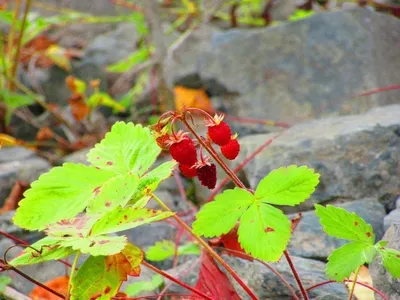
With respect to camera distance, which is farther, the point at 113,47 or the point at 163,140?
the point at 113,47

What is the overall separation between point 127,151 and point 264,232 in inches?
10.9

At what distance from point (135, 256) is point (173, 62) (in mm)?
2078

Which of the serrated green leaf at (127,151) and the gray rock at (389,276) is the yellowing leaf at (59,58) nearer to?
the serrated green leaf at (127,151)

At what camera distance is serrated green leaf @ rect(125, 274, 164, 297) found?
1207 mm

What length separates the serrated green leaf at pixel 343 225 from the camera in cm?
87

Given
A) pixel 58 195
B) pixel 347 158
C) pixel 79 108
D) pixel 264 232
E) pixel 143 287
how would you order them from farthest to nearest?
pixel 79 108 → pixel 347 158 → pixel 143 287 → pixel 58 195 → pixel 264 232

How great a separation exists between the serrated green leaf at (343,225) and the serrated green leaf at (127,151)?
0.27m

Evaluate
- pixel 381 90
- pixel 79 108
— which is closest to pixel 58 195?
pixel 381 90

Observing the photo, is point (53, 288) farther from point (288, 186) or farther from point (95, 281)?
point (288, 186)

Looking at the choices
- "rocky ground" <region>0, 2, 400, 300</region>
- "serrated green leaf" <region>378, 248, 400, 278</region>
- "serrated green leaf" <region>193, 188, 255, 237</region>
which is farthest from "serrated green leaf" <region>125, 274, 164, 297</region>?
"serrated green leaf" <region>378, 248, 400, 278</region>

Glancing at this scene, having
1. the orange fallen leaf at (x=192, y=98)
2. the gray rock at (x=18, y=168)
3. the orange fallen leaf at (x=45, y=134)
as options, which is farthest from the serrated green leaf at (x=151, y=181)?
the orange fallen leaf at (x=45, y=134)

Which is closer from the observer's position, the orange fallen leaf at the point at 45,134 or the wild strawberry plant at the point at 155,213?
the wild strawberry plant at the point at 155,213

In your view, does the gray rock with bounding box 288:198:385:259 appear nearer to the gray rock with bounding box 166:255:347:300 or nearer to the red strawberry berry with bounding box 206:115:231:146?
the gray rock with bounding box 166:255:347:300

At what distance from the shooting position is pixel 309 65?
245 cm
